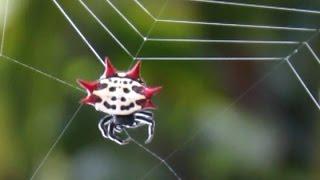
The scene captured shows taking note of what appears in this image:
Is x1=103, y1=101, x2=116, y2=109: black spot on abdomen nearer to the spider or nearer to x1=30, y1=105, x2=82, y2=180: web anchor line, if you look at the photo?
the spider

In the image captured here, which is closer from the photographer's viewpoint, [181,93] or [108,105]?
[108,105]

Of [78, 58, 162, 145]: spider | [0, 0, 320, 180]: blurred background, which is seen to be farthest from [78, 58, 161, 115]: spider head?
[0, 0, 320, 180]: blurred background

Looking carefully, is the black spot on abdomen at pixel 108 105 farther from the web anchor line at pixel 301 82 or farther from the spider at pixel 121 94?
the web anchor line at pixel 301 82

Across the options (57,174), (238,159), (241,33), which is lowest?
(57,174)

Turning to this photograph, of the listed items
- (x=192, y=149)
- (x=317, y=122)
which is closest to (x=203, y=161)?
(x=192, y=149)

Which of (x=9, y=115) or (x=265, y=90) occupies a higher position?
(x=265, y=90)

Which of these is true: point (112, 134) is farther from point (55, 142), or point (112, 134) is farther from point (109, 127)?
point (55, 142)

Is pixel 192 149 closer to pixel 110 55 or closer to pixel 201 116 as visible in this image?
pixel 201 116

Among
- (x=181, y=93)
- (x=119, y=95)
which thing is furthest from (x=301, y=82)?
(x=119, y=95)
